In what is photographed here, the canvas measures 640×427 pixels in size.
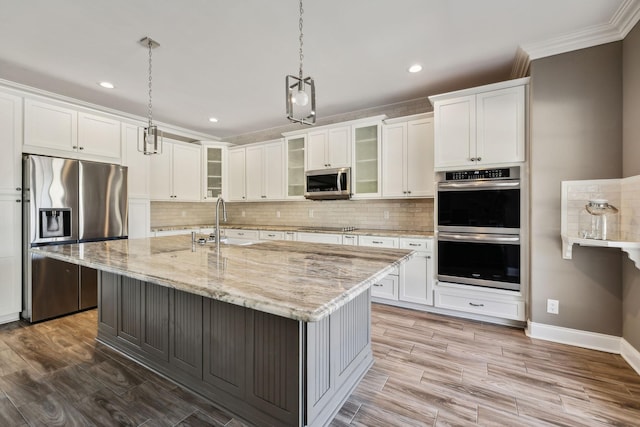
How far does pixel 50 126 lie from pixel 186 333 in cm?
305

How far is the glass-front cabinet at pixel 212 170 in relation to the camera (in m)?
5.25

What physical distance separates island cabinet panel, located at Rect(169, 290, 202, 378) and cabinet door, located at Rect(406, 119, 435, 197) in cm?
280

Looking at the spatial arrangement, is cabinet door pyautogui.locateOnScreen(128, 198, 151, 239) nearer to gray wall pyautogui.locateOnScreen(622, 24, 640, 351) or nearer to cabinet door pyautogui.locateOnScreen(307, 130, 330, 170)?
cabinet door pyautogui.locateOnScreen(307, 130, 330, 170)

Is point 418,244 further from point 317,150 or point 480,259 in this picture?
point 317,150

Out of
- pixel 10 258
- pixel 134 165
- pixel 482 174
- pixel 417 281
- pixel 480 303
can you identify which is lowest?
pixel 480 303

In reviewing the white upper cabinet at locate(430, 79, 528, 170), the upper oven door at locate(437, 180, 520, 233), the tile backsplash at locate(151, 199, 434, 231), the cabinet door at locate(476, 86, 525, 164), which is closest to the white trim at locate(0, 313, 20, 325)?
the tile backsplash at locate(151, 199, 434, 231)

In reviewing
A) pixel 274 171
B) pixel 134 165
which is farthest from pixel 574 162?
pixel 134 165

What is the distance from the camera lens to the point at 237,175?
5.30 meters

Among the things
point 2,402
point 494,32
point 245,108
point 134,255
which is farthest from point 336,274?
point 245,108

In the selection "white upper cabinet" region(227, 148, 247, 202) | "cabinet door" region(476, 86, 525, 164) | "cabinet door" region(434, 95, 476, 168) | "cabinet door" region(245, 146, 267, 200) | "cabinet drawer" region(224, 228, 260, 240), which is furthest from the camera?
"white upper cabinet" region(227, 148, 247, 202)

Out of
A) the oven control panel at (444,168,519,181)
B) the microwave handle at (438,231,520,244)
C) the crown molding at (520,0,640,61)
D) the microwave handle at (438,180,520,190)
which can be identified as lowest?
the microwave handle at (438,231,520,244)

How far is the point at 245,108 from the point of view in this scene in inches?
163

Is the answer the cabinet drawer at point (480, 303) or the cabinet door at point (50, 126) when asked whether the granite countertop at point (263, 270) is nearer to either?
the cabinet drawer at point (480, 303)

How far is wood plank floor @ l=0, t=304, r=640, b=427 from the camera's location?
5.47 feet
